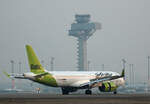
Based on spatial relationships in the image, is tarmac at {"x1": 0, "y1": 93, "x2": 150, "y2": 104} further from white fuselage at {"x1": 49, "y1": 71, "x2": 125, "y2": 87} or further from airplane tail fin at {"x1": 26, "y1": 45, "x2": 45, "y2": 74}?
white fuselage at {"x1": 49, "y1": 71, "x2": 125, "y2": 87}

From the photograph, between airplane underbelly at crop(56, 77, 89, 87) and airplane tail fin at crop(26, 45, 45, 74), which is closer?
airplane tail fin at crop(26, 45, 45, 74)

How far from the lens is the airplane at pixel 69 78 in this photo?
81.7m

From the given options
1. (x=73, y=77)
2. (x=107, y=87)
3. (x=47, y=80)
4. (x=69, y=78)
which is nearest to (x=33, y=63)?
(x=47, y=80)

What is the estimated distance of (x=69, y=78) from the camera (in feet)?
279

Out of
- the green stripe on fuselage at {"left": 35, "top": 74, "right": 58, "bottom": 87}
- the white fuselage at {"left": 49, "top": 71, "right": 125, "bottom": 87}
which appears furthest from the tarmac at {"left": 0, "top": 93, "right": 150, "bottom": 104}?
the white fuselage at {"left": 49, "top": 71, "right": 125, "bottom": 87}

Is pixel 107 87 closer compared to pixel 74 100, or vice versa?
pixel 74 100

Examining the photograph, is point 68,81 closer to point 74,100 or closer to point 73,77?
point 73,77

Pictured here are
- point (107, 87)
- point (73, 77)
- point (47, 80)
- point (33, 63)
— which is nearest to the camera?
point (47, 80)

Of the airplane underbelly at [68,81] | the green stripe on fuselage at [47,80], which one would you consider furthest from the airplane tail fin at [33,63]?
the airplane underbelly at [68,81]

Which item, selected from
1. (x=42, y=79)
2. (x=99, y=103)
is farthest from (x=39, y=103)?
(x=42, y=79)

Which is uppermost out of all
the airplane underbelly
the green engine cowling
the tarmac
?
the airplane underbelly

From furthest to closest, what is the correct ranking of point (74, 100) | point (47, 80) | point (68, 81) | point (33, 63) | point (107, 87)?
point (68, 81)
point (107, 87)
point (33, 63)
point (47, 80)
point (74, 100)

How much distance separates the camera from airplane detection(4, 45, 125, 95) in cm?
8169

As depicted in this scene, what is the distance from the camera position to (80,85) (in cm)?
8531
